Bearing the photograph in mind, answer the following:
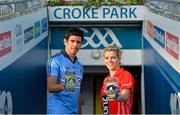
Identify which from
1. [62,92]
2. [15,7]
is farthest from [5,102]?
[15,7]

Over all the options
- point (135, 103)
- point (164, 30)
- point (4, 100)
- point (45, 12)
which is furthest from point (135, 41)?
point (4, 100)

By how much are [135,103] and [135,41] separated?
288 cm

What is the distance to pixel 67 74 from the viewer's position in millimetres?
4832

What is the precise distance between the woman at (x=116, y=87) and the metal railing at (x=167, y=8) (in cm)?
152

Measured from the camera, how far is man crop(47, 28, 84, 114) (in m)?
4.79

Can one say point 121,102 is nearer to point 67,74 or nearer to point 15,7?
point 67,74

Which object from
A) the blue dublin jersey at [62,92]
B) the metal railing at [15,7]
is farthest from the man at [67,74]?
the metal railing at [15,7]

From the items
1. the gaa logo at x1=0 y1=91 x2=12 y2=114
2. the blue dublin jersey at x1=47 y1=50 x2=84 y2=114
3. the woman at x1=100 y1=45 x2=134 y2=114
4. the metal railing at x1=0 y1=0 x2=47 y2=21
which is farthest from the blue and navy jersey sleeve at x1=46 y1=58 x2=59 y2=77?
the metal railing at x1=0 y1=0 x2=47 y2=21

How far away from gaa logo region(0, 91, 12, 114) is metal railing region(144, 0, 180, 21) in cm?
200

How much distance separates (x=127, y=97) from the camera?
4098 millimetres

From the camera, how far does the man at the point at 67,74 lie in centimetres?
479

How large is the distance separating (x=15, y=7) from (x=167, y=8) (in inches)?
76.4

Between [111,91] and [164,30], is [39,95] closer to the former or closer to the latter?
[164,30]

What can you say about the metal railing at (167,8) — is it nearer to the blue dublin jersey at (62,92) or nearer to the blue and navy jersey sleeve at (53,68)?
the blue dublin jersey at (62,92)
